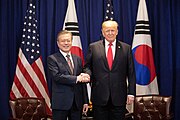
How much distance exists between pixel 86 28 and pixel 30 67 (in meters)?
1.06

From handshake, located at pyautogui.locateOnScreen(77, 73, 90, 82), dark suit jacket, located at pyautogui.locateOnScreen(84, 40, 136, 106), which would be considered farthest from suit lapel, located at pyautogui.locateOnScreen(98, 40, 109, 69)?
handshake, located at pyautogui.locateOnScreen(77, 73, 90, 82)

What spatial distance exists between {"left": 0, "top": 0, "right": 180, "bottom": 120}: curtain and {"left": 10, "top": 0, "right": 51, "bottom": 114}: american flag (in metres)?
0.11

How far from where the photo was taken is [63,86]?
3.44m

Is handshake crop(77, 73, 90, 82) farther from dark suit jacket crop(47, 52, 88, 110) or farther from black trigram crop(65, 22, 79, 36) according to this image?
black trigram crop(65, 22, 79, 36)

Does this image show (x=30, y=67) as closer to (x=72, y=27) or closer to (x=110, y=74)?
(x=72, y=27)

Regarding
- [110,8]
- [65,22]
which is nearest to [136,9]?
[110,8]

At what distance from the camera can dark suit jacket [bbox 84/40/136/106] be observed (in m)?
3.48

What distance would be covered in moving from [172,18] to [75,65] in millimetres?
2164

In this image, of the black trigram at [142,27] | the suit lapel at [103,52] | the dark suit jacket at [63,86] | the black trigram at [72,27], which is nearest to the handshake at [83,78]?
the dark suit jacket at [63,86]

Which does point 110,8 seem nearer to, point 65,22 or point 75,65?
point 65,22

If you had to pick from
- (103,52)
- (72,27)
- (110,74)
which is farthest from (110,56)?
(72,27)

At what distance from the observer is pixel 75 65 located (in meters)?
3.52

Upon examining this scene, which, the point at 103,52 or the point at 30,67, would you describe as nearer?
the point at 103,52

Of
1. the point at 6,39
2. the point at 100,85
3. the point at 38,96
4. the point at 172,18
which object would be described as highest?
the point at 172,18
